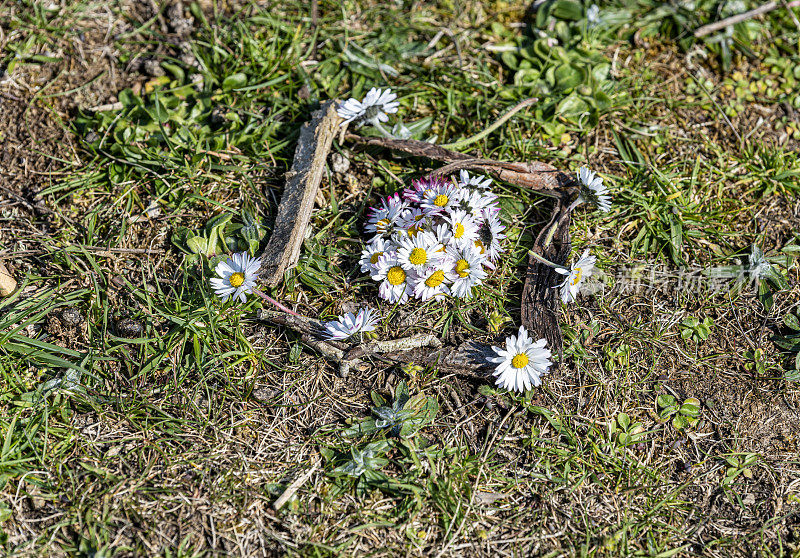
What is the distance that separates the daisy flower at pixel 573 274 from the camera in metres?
2.42

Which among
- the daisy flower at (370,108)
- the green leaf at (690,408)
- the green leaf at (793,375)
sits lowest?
the green leaf at (690,408)

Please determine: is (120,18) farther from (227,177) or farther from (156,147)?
(227,177)

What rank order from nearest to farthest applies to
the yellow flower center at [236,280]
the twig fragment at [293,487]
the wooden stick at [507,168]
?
the twig fragment at [293,487], the yellow flower center at [236,280], the wooden stick at [507,168]

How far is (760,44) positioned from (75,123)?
3564mm

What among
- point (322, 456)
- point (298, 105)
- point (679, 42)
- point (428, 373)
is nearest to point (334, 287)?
point (428, 373)

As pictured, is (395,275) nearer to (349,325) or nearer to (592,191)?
(349,325)

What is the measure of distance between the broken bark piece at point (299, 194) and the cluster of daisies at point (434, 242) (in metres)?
0.29

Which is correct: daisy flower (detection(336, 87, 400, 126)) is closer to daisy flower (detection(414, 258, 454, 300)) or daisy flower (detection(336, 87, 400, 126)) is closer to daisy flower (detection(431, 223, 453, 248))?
daisy flower (detection(431, 223, 453, 248))

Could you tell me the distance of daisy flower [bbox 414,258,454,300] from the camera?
2422 mm

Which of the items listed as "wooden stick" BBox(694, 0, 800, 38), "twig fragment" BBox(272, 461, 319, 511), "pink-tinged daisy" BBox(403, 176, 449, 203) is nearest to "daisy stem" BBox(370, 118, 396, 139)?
"pink-tinged daisy" BBox(403, 176, 449, 203)

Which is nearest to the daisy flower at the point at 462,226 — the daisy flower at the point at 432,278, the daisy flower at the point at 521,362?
the daisy flower at the point at 432,278

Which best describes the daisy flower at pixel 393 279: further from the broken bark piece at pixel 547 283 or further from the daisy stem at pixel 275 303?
the broken bark piece at pixel 547 283

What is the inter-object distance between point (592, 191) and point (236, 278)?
152 cm

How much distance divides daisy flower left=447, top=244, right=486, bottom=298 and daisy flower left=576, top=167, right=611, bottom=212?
1.79ft
